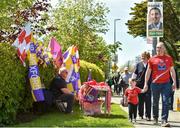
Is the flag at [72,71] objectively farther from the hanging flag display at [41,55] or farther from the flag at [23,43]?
the flag at [23,43]

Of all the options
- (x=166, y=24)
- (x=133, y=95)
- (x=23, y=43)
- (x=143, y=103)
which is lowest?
(x=143, y=103)

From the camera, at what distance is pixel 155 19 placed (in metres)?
18.2

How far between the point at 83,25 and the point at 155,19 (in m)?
16.8

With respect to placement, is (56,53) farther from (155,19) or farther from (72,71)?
(155,19)

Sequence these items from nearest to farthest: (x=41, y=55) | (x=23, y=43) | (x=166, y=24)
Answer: (x=23, y=43) < (x=41, y=55) < (x=166, y=24)

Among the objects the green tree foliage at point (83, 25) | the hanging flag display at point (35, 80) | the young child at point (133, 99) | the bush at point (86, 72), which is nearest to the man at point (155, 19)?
the bush at point (86, 72)

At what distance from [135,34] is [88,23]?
21927mm

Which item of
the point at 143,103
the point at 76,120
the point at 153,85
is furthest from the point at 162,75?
the point at 76,120

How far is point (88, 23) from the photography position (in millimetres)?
35312

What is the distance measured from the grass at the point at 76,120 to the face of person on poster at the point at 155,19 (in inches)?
154

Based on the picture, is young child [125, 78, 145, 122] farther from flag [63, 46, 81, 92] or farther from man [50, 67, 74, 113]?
flag [63, 46, 81, 92]

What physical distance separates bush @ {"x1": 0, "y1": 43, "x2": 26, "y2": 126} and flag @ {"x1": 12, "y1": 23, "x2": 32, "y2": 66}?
0.12 m

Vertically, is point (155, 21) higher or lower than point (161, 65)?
higher

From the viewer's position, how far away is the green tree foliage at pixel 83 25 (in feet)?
112
